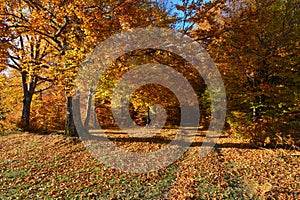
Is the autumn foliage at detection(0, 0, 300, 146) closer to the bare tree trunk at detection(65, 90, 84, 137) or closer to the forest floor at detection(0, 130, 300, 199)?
the bare tree trunk at detection(65, 90, 84, 137)

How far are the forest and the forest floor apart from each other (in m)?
0.03

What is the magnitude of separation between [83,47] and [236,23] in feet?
17.8

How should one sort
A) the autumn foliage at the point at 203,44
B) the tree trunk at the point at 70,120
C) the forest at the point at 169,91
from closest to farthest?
1. the forest at the point at 169,91
2. the autumn foliage at the point at 203,44
3. the tree trunk at the point at 70,120

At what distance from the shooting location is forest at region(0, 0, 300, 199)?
5.82m

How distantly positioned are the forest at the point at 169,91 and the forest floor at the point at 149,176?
32 millimetres

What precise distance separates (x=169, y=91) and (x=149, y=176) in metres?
5.98

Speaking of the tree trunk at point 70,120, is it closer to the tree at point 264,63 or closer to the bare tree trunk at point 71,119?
the bare tree trunk at point 71,119

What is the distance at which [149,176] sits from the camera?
6.51 meters

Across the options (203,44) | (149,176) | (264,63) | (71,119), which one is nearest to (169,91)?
(203,44)

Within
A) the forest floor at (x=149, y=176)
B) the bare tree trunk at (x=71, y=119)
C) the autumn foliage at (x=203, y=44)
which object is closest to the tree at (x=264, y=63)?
the autumn foliage at (x=203, y=44)

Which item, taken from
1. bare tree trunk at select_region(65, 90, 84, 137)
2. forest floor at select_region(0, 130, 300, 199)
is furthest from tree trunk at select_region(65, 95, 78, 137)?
forest floor at select_region(0, 130, 300, 199)

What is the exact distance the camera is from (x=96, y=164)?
728 centimetres

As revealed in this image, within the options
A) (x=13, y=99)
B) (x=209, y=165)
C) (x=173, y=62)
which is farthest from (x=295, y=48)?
(x=13, y=99)

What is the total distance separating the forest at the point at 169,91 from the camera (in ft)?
19.1
